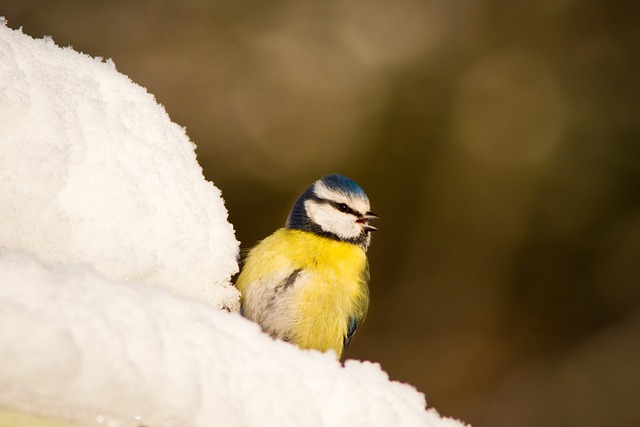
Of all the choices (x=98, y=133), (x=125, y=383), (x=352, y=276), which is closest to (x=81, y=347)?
(x=125, y=383)

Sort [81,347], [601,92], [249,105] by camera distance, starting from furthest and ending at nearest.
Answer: [601,92], [249,105], [81,347]

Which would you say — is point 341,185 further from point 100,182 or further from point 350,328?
point 100,182

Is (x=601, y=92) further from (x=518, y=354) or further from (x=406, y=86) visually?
(x=518, y=354)

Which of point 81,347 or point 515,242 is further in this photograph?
point 515,242

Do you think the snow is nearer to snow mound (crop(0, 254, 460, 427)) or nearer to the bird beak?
snow mound (crop(0, 254, 460, 427))

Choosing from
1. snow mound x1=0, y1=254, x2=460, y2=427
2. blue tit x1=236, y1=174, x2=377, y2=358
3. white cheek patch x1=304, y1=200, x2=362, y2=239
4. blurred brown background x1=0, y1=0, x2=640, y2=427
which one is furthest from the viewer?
blurred brown background x1=0, y1=0, x2=640, y2=427

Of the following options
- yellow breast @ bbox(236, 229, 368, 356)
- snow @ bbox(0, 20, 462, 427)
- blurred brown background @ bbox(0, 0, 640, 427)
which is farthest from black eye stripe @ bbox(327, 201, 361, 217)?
snow @ bbox(0, 20, 462, 427)
